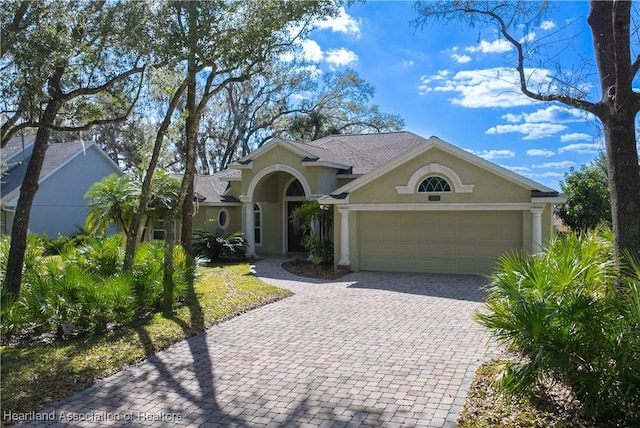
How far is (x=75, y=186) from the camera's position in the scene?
91.0 ft

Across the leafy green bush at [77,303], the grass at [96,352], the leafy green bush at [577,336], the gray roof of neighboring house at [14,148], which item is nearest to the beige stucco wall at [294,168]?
the grass at [96,352]

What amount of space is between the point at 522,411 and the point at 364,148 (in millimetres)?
18494

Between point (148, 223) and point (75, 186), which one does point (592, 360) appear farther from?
point (75, 186)

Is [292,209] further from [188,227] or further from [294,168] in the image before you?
[188,227]

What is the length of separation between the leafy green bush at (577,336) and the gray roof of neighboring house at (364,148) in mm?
14316

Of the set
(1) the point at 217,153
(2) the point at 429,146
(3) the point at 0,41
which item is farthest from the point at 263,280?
(1) the point at 217,153

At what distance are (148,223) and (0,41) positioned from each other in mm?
12950

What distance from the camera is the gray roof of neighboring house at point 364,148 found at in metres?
20.8

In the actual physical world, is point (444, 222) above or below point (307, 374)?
above

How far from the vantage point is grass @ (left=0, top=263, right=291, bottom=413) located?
6.12m

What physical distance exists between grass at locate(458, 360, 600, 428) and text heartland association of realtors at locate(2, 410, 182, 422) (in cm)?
311

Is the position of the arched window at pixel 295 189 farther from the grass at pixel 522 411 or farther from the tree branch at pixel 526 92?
the grass at pixel 522 411

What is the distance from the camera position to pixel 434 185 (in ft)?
49.8

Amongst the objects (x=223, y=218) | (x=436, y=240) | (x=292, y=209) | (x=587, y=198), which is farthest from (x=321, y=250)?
(x=587, y=198)
